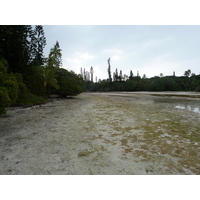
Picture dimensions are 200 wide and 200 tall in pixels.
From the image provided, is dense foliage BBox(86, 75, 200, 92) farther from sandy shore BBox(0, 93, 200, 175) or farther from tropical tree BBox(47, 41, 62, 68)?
sandy shore BBox(0, 93, 200, 175)

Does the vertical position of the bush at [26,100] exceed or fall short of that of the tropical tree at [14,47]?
it falls short

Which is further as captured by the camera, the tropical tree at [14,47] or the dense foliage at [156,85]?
the dense foliage at [156,85]

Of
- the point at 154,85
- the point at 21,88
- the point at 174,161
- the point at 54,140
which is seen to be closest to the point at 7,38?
the point at 21,88

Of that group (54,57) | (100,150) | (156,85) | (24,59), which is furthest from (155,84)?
(100,150)

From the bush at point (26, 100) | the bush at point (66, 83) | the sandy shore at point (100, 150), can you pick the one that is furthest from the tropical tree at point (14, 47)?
the sandy shore at point (100, 150)

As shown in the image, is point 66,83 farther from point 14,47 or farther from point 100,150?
point 100,150

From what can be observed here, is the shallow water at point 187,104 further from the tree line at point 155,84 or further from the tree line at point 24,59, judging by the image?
the tree line at point 155,84

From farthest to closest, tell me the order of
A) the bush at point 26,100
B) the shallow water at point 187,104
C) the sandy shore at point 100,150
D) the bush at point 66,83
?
1. the bush at point 66,83
2. the bush at point 26,100
3. the shallow water at point 187,104
4. the sandy shore at point 100,150

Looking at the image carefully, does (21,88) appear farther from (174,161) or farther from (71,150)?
(174,161)

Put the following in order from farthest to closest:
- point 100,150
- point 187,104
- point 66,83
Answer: point 66,83 < point 187,104 < point 100,150

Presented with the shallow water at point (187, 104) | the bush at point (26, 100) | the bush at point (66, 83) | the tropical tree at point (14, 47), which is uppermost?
the tropical tree at point (14, 47)

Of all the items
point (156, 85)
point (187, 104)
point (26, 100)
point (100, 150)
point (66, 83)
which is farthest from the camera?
point (156, 85)

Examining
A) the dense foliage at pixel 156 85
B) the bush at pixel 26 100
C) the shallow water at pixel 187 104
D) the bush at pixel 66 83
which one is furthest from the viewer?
the dense foliage at pixel 156 85

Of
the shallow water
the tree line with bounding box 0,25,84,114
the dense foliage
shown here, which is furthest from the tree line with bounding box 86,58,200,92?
the tree line with bounding box 0,25,84,114
